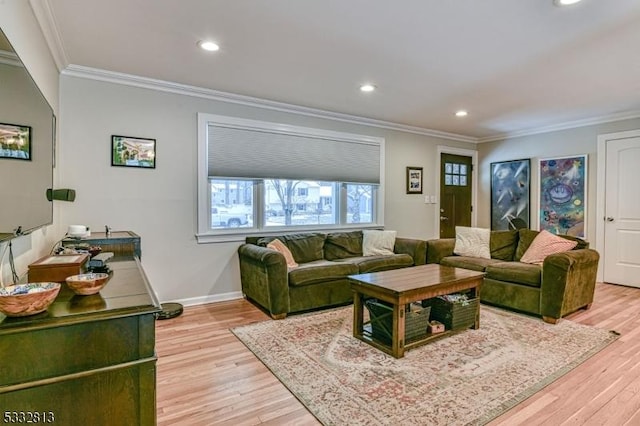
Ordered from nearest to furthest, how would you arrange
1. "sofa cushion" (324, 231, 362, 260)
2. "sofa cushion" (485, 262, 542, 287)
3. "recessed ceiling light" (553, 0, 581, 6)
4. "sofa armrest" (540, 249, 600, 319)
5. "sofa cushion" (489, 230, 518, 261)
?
"recessed ceiling light" (553, 0, 581, 6) < "sofa armrest" (540, 249, 600, 319) < "sofa cushion" (485, 262, 542, 287) < "sofa cushion" (489, 230, 518, 261) < "sofa cushion" (324, 231, 362, 260)

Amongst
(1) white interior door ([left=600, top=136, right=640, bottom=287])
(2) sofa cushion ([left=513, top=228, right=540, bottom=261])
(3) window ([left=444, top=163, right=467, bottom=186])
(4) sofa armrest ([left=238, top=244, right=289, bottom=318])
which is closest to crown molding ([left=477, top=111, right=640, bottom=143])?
(1) white interior door ([left=600, top=136, right=640, bottom=287])

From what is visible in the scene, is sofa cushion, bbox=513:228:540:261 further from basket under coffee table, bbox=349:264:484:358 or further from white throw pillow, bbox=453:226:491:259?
basket under coffee table, bbox=349:264:484:358

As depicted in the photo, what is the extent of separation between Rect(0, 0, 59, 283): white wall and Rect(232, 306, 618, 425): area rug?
158cm

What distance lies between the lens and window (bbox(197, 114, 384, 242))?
406 centimetres

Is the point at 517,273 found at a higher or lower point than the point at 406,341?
higher

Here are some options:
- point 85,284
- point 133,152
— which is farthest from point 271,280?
point 85,284

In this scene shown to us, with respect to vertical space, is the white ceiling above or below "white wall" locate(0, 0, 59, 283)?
above

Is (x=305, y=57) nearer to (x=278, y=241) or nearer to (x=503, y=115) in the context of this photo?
(x=278, y=241)

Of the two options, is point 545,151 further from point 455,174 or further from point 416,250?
point 416,250

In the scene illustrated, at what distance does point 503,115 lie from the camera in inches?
195

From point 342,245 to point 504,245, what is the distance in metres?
1.96

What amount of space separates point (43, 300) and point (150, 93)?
3051 mm

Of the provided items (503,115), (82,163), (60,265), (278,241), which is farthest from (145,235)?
(503,115)

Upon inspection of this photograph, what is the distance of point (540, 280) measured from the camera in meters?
3.48
